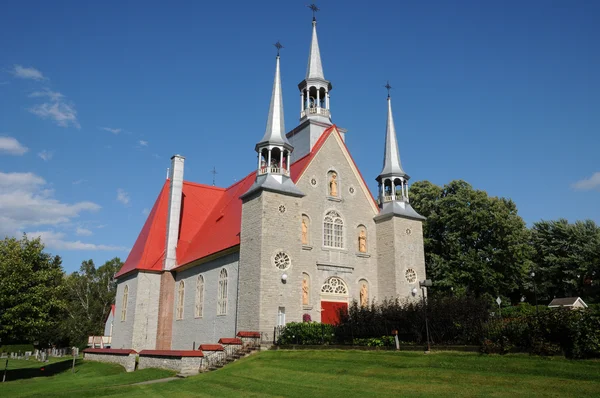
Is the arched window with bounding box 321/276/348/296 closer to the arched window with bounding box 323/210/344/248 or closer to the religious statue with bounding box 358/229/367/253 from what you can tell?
the arched window with bounding box 323/210/344/248

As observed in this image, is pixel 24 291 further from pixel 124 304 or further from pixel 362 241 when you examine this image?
pixel 362 241

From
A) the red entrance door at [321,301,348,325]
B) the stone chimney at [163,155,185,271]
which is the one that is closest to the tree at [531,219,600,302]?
the red entrance door at [321,301,348,325]

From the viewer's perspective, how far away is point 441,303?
57.6 feet

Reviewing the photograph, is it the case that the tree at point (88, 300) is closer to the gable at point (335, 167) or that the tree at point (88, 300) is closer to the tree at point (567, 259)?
the gable at point (335, 167)

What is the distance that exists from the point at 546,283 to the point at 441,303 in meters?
→ 32.3

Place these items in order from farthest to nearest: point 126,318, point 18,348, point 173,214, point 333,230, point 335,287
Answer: point 18,348 → point 173,214 → point 126,318 → point 333,230 → point 335,287

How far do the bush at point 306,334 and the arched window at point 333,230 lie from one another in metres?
6.34

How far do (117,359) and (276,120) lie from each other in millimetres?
15880

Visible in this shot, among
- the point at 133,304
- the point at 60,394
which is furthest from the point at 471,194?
the point at 60,394

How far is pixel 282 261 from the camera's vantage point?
2347cm

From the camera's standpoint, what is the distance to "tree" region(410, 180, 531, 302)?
35.8 metres

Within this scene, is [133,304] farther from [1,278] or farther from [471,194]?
[471,194]

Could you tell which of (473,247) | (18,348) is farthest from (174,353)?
(18,348)

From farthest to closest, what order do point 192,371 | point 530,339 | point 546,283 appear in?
point 546,283 < point 192,371 < point 530,339
